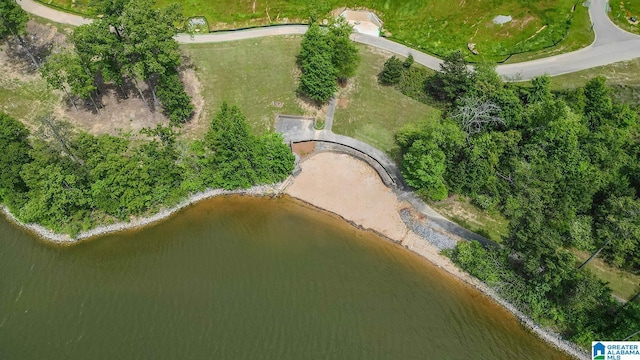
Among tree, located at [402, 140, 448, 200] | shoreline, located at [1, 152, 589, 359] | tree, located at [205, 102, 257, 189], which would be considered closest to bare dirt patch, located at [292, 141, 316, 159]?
shoreline, located at [1, 152, 589, 359]

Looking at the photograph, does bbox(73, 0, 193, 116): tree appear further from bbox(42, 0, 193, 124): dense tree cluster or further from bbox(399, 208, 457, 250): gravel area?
bbox(399, 208, 457, 250): gravel area

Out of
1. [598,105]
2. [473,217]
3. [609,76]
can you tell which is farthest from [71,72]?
[609,76]

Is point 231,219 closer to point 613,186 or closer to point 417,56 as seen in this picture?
point 417,56

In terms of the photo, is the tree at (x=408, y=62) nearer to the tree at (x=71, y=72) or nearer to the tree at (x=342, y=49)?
the tree at (x=342, y=49)

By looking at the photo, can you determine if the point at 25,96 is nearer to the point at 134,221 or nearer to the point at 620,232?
the point at 134,221

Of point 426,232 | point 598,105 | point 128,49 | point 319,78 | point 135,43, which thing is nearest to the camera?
point 426,232

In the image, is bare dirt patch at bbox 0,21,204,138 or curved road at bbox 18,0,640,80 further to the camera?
curved road at bbox 18,0,640,80
